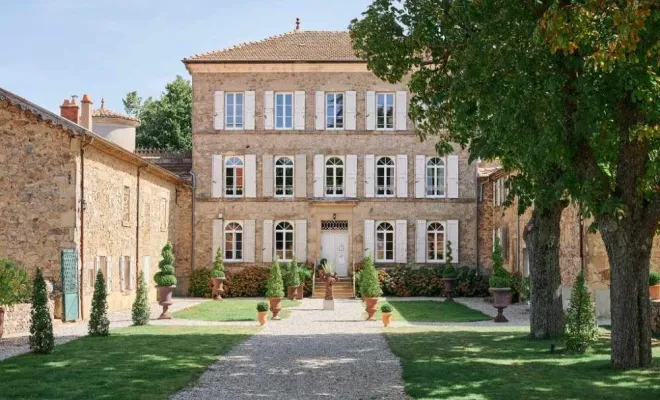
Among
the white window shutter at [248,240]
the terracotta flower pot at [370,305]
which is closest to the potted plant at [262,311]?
the terracotta flower pot at [370,305]

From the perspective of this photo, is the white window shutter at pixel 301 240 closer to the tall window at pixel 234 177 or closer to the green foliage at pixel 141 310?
the tall window at pixel 234 177

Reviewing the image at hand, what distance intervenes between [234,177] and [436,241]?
7822mm

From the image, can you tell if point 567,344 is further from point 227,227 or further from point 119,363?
point 227,227

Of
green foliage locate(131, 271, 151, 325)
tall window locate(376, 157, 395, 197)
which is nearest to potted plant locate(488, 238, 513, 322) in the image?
green foliage locate(131, 271, 151, 325)

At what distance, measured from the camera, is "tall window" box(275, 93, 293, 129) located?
106ft

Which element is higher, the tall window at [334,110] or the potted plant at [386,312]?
the tall window at [334,110]

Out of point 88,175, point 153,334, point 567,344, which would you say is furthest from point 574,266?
point 88,175

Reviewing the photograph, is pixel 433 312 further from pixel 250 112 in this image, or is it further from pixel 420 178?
pixel 250 112

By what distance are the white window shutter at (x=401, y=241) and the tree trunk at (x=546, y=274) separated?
16664 mm

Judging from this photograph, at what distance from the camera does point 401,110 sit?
32.1 meters

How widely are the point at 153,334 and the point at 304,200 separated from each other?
1552 cm

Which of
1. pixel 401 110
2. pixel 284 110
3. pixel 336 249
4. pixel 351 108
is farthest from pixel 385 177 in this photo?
pixel 284 110

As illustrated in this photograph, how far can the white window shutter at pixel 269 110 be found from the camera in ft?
105

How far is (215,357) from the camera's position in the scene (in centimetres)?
1326
